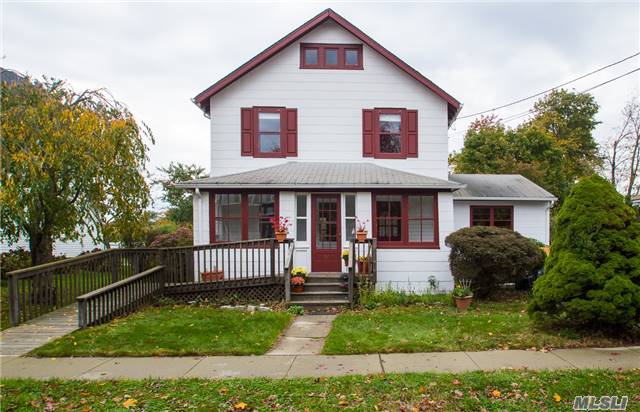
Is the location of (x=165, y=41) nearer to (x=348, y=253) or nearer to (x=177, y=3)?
(x=177, y=3)

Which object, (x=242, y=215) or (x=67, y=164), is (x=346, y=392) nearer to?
(x=242, y=215)

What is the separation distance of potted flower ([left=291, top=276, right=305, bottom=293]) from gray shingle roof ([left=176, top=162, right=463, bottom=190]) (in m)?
2.59

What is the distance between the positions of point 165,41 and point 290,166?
19.6 feet

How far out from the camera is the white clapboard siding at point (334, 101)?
12.2 m

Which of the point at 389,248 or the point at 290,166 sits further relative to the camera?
the point at 290,166

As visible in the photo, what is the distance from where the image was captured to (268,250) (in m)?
10.6

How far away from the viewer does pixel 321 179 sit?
1068 cm

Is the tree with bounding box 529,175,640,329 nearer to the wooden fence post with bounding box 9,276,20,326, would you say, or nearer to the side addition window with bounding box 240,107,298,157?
the side addition window with bounding box 240,107,298,157

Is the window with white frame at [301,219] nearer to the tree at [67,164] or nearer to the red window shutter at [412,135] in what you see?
the red window shutter at [412,135]

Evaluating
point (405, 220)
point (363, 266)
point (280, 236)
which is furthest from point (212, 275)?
point (405, 220)

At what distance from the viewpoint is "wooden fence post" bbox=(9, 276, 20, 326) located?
7.35 metres

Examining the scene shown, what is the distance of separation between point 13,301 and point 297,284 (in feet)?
19.9

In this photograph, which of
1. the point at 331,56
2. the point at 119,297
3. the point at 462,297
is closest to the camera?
the point at 119,297

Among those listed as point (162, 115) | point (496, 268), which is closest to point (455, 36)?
point (496, 268)
